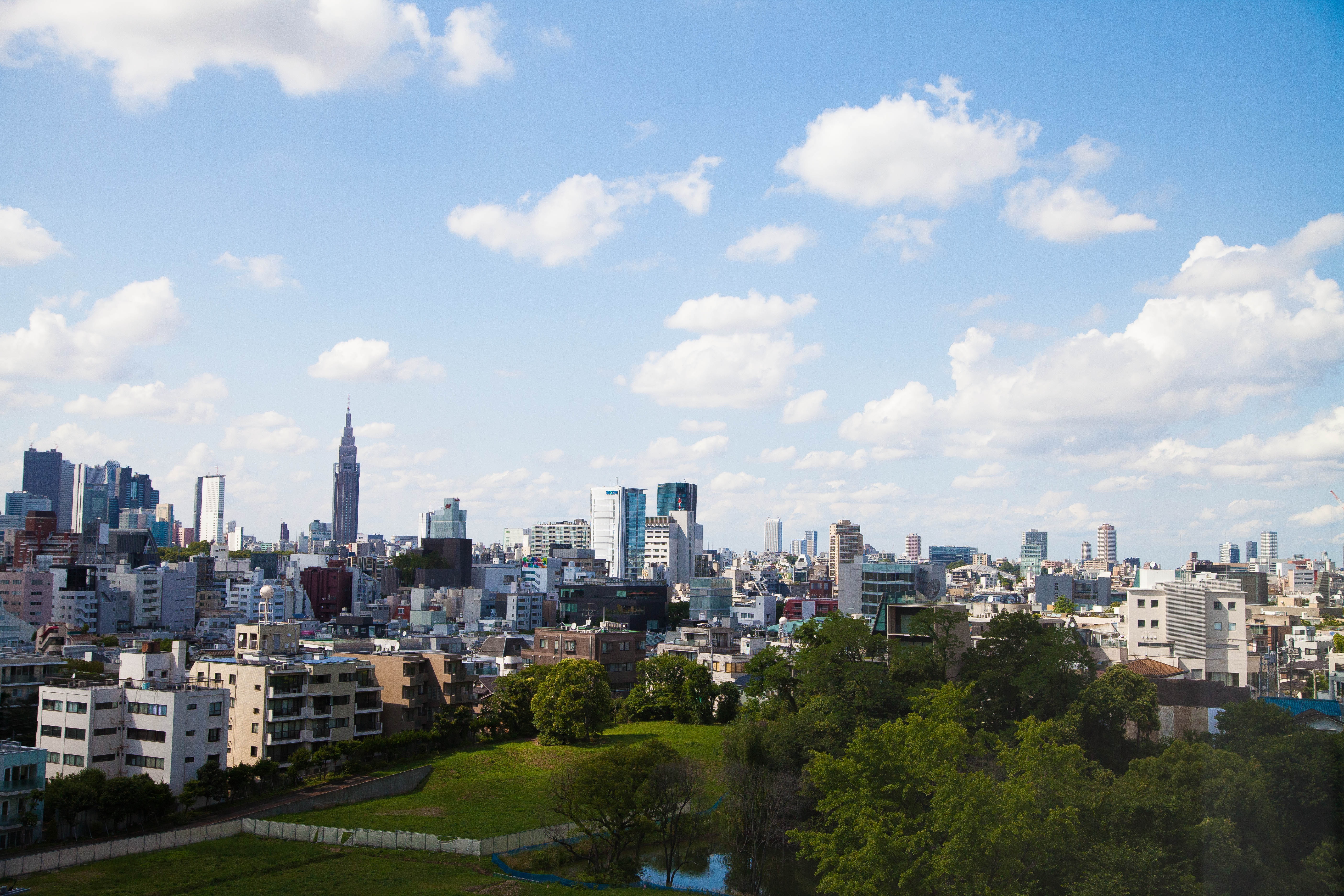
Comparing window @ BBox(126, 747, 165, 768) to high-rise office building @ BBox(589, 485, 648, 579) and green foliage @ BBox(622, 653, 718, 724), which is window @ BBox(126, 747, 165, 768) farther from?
high-rise office building @ BBox(589, 485, 648, 579)

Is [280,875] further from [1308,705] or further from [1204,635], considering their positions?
[1204,635]

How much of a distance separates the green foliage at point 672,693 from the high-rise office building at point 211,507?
105 m

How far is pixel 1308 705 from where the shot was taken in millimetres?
16391

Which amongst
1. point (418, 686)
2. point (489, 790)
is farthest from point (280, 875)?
point (418, 686)

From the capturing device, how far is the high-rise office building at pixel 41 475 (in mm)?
92875

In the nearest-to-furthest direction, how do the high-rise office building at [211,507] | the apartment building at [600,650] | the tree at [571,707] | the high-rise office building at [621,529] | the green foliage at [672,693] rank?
the tree at [571,707] < the green foliage at [672,693] < the apartment building at [600,650] < the high-rise office building at [621,529] < the high-rise office building at [211,507]

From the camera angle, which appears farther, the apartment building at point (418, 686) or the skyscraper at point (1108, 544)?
the skyscraper at point (1108, 544)

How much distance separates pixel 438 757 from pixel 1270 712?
620 inches

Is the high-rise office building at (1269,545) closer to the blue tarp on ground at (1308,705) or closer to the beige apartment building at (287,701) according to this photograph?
the blue tarp on ground at (1308,705)

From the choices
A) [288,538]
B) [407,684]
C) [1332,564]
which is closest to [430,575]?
[407,684]

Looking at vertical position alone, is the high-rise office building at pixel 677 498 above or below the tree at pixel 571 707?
above

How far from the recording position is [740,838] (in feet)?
50.5

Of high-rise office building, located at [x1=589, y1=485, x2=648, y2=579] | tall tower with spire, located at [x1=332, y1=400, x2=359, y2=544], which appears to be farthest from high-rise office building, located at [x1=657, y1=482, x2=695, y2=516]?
tall tower with spire, located at [x1=332, y1=400, x2=359, y2=544]

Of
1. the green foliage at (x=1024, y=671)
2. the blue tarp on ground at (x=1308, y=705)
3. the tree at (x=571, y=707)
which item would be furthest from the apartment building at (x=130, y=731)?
the blue tarp on ground at (x=1308, y=705)
